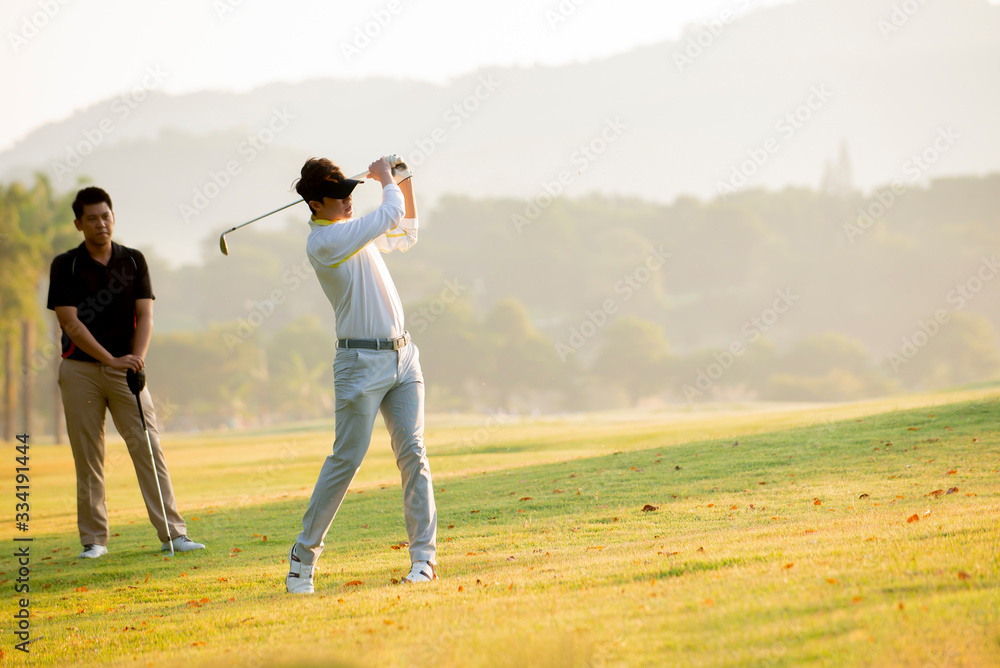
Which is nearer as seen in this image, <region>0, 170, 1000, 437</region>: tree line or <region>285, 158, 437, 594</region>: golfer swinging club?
<region>285, 158, 437, 594</region>: golfer swinging club

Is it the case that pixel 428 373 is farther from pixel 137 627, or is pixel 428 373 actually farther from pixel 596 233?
pixel 137 627

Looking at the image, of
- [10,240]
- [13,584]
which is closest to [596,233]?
[10,240]

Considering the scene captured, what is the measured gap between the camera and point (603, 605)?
14.3 ft

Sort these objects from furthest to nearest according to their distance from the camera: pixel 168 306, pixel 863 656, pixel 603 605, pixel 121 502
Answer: pixel 168 306, pixel 121 502, pixel 603 605, pixel 863 656

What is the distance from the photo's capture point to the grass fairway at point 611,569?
3.71 m

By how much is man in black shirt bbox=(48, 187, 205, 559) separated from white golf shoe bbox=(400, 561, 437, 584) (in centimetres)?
303

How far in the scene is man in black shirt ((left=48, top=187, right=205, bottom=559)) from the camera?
7.56 meters

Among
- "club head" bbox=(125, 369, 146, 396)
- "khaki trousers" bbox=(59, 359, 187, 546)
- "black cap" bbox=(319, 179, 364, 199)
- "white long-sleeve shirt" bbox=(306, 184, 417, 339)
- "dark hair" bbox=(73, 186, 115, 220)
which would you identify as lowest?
"khaki trousers" bbox=(59, 359, 187, 546)

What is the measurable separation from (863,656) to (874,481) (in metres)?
6.21

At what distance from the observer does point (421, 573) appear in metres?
5.66

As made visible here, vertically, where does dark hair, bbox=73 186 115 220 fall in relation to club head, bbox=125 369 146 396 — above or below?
above

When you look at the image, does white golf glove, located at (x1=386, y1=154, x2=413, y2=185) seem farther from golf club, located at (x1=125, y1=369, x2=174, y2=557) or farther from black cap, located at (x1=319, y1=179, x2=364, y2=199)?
golf club, located at (x1=125, y1=369, x2=174, y2=557)

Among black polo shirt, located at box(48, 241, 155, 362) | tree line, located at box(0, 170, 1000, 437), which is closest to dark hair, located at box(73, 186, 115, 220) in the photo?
black polo shirt, located at box(48, 241, 155, 362)

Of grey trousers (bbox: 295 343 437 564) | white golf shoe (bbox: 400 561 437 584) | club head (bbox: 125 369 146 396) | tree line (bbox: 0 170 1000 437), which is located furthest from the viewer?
tree line (bbox: 0 170 1000 437)
